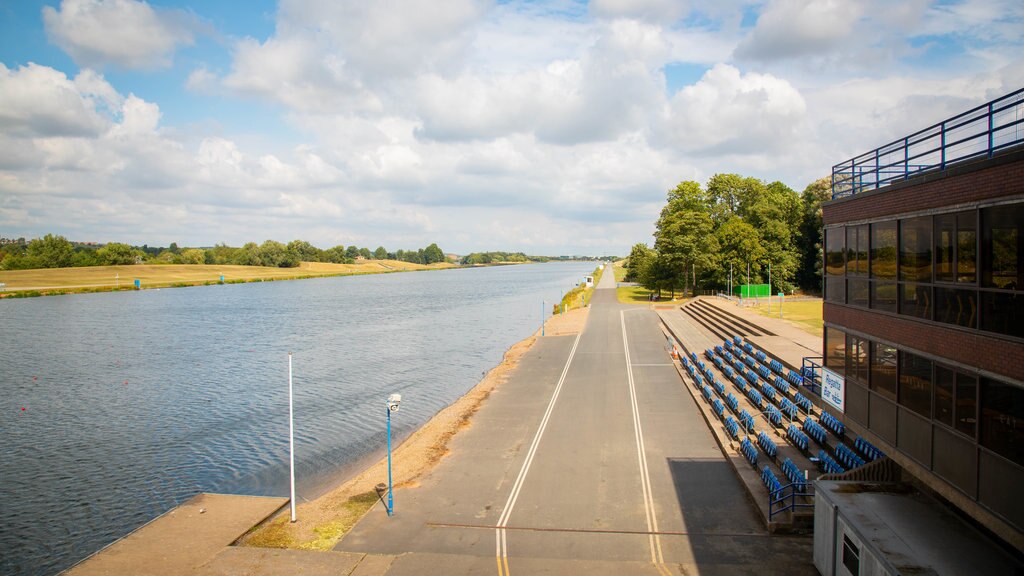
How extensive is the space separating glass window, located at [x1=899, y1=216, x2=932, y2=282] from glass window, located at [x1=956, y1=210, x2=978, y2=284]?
82 centimetres

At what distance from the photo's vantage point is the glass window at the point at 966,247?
32.0ft

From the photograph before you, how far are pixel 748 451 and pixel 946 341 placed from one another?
10797mm

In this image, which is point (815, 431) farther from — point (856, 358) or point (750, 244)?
point (750, 244)

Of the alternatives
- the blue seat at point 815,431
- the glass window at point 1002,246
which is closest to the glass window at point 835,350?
the glass window at point 1002,246

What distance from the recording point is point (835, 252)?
602 inches

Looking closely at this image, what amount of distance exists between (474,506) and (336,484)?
7.50m

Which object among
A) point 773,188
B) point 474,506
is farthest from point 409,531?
point 773,188

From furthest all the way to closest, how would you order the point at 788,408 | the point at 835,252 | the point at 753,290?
the point at 753,290, the point at 788,408, the point at 835,252

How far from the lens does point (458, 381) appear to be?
41594mm

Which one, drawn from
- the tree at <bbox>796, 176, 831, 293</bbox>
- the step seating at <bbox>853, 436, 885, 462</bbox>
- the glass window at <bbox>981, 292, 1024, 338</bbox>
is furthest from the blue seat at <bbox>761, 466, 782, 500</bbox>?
the tree at <bbox>796, 176, 831, 293</bbox>

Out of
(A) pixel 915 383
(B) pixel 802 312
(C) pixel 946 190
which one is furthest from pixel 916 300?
(B) pixel 802 312

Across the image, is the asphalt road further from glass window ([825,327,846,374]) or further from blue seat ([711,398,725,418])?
glass window ([825,327,846,374])

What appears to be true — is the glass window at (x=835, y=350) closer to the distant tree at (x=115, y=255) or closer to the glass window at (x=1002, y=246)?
the glass window at (x=1002, y=246)

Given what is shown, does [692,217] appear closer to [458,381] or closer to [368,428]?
[458,381]
